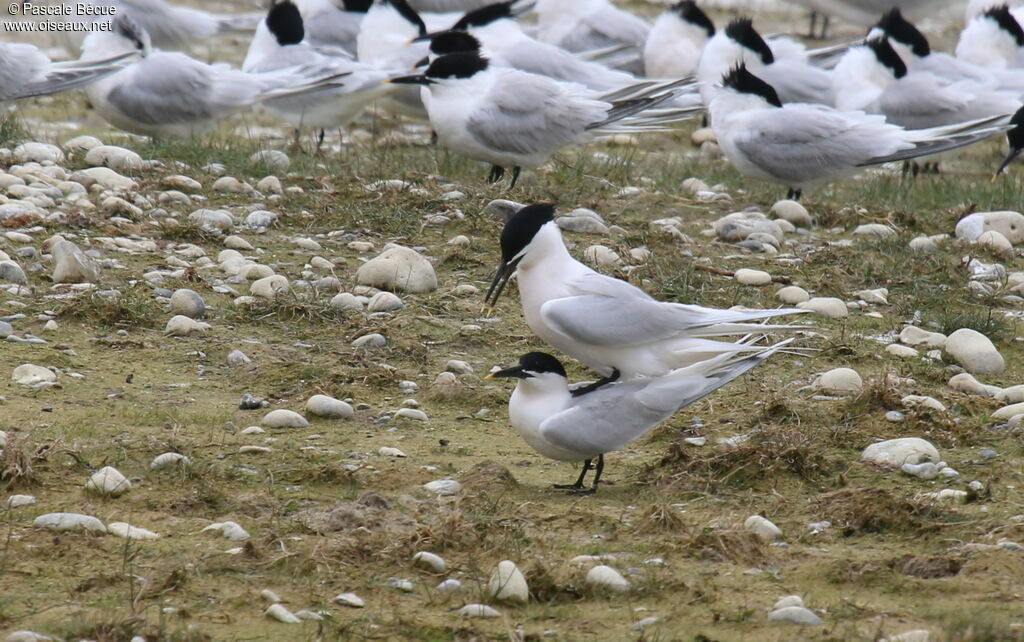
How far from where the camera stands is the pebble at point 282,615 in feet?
8.87

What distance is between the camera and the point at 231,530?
3.10 meters

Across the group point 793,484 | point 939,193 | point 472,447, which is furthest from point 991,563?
point 939,193

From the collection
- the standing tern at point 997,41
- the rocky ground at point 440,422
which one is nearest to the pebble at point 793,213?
the rocky ground at point 440,422

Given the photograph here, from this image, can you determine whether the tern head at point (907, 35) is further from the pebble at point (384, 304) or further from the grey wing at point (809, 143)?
the pebble at point (384, 304)

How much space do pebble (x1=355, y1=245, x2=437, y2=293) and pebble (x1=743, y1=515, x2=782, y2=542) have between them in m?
2.24

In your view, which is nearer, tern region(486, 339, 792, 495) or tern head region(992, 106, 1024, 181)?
tern region(486, 339, 792, 495)

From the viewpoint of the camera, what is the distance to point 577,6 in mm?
Answer: 11859

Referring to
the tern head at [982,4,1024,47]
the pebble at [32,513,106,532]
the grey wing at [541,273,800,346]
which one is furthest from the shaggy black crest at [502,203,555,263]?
the tern head at [982,4,1024,47]

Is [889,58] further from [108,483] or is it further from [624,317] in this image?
[108,483]

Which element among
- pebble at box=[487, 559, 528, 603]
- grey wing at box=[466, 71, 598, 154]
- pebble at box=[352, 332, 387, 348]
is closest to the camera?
pebble at box=[487, 559, 528, 603]

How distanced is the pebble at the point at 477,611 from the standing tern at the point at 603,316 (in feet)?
4.18

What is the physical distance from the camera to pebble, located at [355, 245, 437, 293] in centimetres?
521

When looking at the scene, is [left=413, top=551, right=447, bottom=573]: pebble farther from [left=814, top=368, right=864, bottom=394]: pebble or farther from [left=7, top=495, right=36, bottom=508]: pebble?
[left=814, top=368, right=864, bottom=394]: pebble

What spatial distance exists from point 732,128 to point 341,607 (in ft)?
16.6
